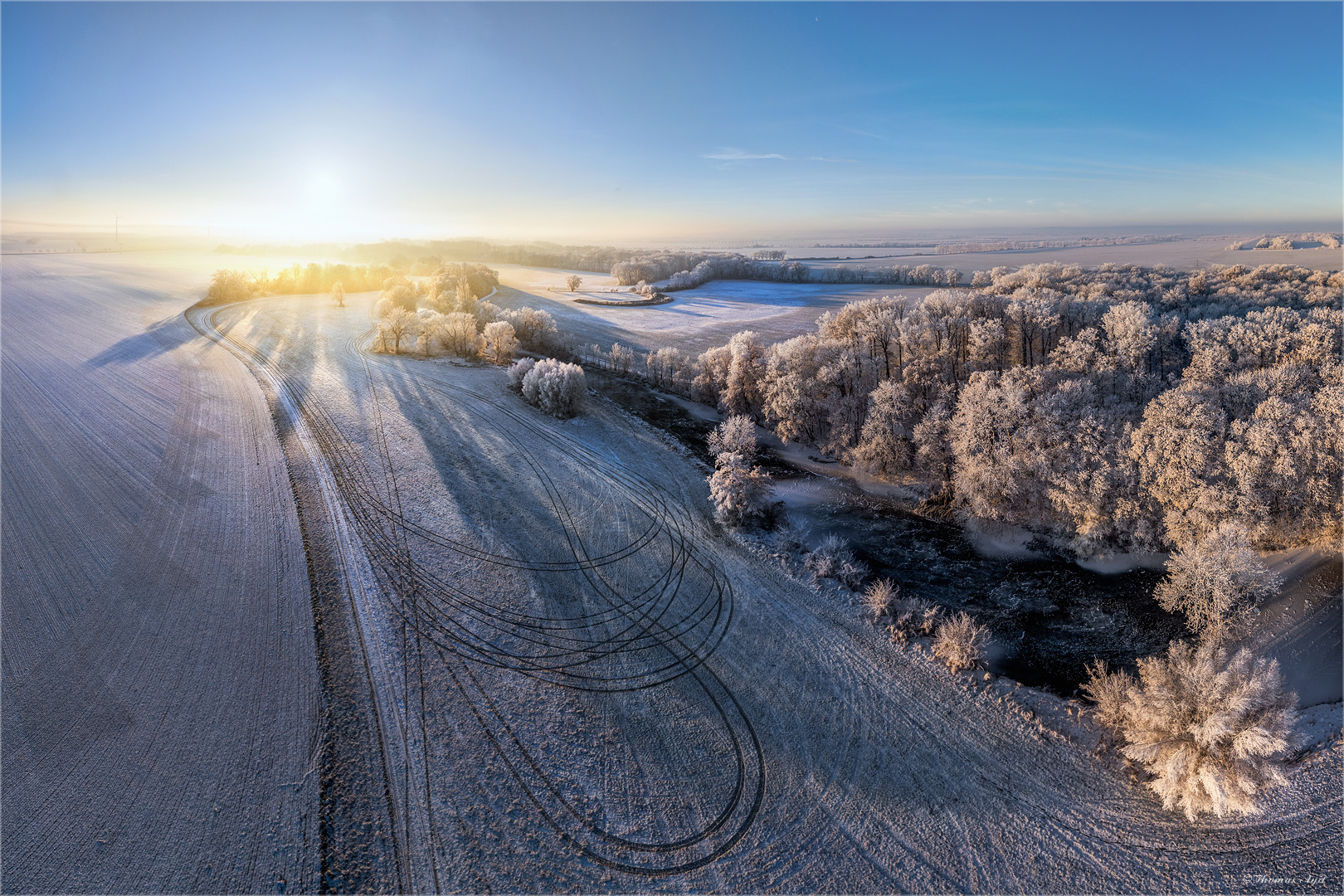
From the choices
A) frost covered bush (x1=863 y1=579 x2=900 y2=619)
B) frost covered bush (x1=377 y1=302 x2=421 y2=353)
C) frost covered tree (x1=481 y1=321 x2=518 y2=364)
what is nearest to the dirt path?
frost covered bush (x1=863 y1=579 x2=900 y2=619)

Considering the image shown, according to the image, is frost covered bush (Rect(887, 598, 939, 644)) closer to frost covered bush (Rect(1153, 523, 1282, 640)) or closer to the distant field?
frost covered bush (Rect(1153, 523, 1282, 640))

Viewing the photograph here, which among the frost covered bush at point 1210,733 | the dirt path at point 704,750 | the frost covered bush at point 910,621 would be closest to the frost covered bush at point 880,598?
the frost covered bush at point 910,621

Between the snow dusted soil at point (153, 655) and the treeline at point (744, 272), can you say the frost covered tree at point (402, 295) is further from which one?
the snow dusted soil at point (153, 655)

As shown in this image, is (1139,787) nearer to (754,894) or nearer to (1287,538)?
(754,894)

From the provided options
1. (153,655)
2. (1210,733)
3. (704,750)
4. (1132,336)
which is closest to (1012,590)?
(1210,733)

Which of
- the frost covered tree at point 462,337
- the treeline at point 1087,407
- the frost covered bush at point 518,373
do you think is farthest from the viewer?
the frost covered tree at point 462,337

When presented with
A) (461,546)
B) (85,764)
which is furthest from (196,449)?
(85,764)
